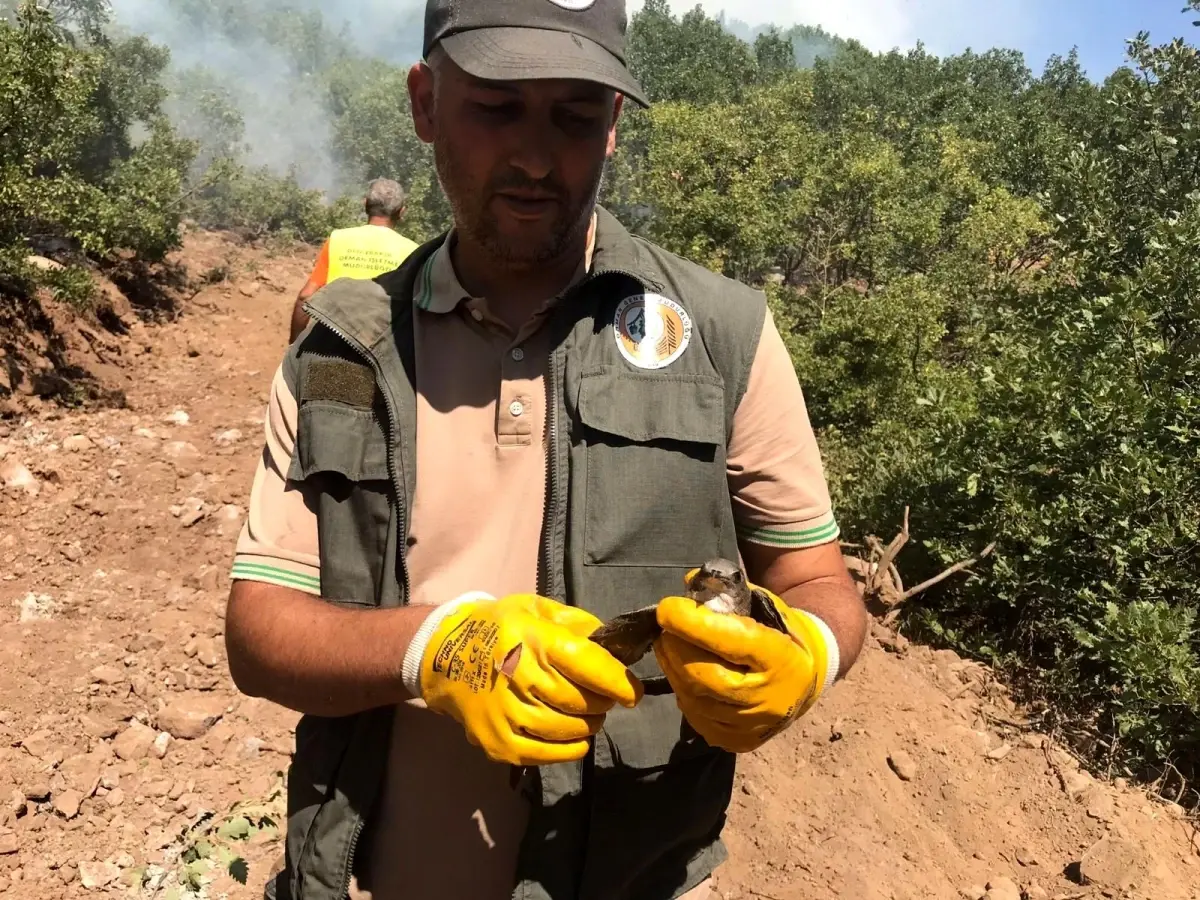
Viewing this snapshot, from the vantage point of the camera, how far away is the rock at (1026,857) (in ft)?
12.6

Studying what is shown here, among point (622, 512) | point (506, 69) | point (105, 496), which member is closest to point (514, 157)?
point (506, 69)

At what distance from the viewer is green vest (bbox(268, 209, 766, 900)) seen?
159 cm

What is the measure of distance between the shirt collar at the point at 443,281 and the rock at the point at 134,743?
3321 mm

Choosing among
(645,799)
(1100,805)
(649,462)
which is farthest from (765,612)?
(1100,805)

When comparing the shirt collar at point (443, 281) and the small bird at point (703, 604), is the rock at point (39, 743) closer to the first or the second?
the shirt collar at point (443, 281)

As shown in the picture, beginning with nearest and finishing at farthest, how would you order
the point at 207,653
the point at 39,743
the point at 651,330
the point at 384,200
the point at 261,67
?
the point at 651,330
the point at 39,743
the point at 207,653
the point at 384,200
the point at 261,67

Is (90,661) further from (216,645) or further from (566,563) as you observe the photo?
(566,563)

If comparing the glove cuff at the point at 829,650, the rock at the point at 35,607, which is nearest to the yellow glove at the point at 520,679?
the glove cuff at the point at 829,650

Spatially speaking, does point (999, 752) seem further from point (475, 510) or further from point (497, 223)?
point (497, 223)

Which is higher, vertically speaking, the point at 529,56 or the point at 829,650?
the point at 529,56

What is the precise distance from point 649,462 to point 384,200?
4827mm

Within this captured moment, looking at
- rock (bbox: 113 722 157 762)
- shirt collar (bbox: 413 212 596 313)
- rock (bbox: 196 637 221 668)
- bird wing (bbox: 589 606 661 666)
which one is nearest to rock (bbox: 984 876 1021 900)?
bird wing (bbox: 589 606 661 666)

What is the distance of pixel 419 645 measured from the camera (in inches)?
56.4

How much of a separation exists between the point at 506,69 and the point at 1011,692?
15.3ft
